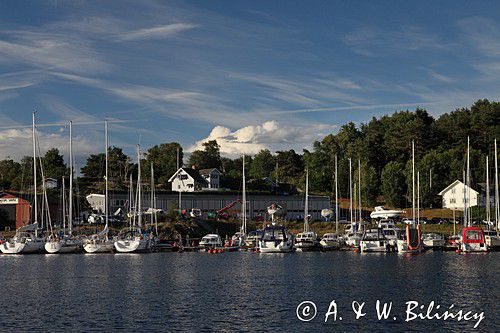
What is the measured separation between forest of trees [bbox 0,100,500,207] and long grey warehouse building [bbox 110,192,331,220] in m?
13.2

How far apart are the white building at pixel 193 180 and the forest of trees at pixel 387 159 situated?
564 cm

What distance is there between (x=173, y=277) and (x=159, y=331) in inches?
1077

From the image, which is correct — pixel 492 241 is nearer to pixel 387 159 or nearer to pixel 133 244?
pixel 133 244

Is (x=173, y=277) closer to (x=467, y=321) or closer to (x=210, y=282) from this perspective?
(x=210, y=282)

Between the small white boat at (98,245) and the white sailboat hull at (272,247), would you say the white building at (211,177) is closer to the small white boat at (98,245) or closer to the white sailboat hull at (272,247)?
the small white boat at (98,245)

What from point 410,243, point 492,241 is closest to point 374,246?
point 410,243

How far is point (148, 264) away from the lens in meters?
82.4

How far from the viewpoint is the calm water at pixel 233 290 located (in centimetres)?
4244

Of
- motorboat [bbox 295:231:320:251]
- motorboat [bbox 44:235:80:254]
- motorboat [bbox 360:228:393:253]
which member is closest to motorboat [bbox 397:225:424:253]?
motorboat [bbox 360:228:393:253]

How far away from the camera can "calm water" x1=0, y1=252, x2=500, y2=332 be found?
42438 millimetres

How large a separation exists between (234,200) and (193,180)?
22.6 meters

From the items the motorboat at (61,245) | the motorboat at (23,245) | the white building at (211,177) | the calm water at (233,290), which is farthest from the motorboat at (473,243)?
the white building at (211,177)

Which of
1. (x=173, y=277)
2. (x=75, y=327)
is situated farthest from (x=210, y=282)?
(x=75, y=327)

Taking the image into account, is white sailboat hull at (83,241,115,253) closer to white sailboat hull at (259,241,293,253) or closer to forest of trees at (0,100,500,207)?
white sailboat hull at (259,241,293,253)
